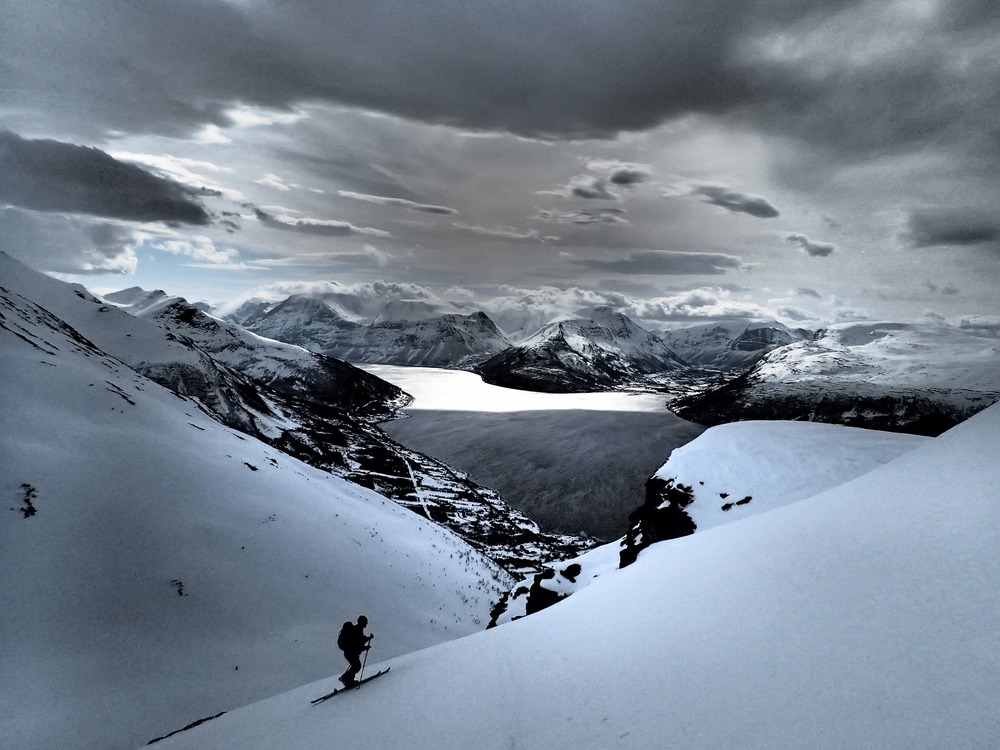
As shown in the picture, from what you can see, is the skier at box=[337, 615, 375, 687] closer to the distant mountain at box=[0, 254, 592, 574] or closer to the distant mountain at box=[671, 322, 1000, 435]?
the distant mountain at box=[0, 254, 592, 574]

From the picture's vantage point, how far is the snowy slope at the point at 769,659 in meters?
4.03

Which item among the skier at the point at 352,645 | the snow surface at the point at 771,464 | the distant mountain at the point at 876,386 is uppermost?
the distant mountain at the point at 876,386

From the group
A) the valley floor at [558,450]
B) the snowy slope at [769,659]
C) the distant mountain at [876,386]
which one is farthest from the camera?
the distant mountain at [876,386]

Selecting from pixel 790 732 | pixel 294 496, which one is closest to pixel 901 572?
pixel 790 732

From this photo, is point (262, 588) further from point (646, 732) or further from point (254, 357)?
point (254, 357)

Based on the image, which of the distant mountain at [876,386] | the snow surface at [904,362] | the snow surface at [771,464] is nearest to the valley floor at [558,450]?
the distant mountain at [876,386]

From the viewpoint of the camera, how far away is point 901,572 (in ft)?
19.1

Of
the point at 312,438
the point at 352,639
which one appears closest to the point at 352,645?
the point at 352,639

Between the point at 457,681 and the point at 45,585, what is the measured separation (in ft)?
46.5

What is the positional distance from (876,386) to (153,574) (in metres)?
172

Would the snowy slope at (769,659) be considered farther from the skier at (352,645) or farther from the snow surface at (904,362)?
the snow surface at (904,362)

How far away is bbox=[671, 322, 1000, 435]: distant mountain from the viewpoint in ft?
364

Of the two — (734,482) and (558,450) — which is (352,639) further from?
(558,450)

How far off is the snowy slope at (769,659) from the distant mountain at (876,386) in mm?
138471
